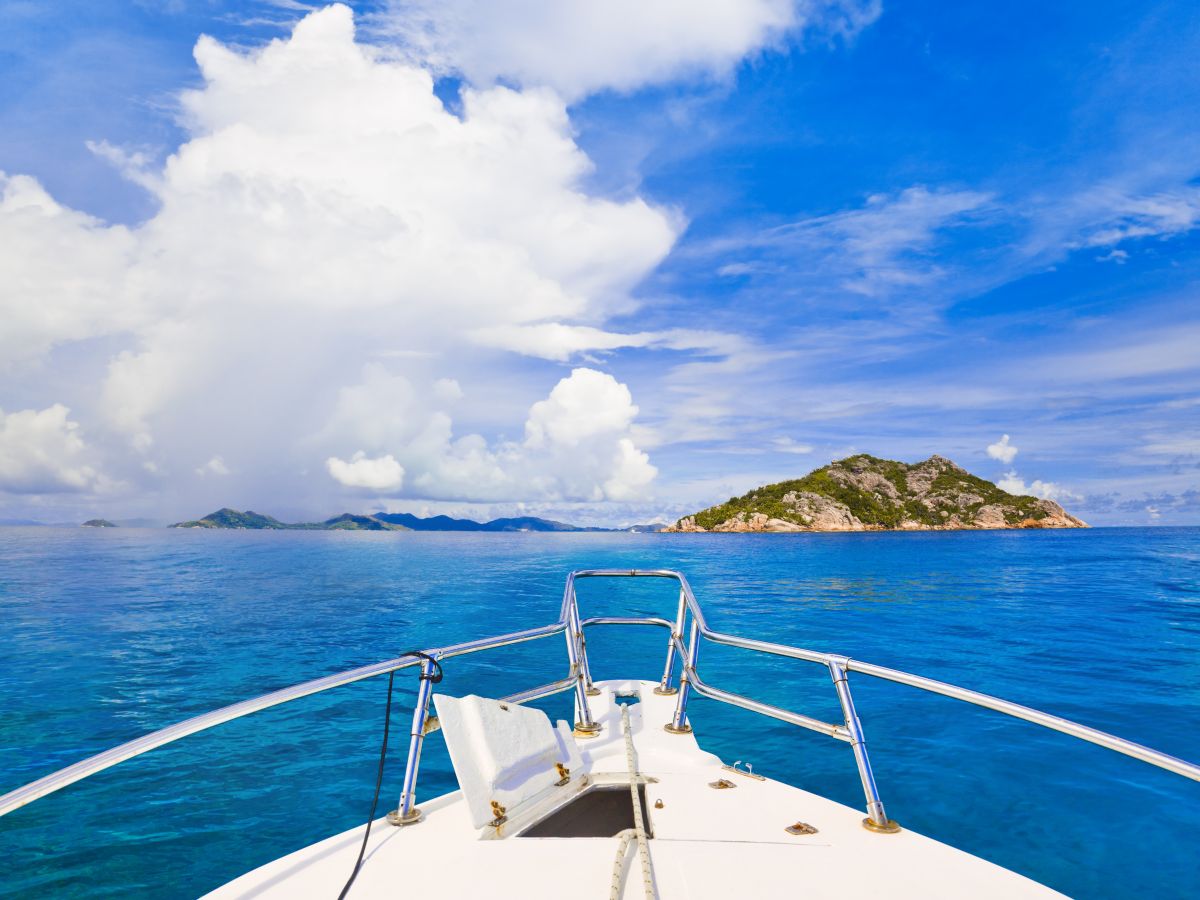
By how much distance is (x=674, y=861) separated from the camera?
2900 millimetres

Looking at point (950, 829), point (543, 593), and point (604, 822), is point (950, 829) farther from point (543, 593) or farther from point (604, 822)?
point (543, 593)

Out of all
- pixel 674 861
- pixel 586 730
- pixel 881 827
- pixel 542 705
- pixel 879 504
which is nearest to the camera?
pixel 674 861

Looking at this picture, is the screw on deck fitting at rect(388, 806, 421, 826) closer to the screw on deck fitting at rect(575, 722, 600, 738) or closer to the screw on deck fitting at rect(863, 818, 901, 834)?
the screw on deck fitting at rect(575, 722, 600, 738)

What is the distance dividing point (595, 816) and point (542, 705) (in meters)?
6.41

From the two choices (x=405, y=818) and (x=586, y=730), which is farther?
(x=586, y=730)

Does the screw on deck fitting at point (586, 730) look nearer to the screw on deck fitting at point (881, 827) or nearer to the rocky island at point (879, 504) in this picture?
the screw on deck fitting at point (881, 827)

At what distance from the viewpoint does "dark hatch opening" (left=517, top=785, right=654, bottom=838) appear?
3.41 metres

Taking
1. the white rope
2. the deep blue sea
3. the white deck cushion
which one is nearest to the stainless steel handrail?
the white rope

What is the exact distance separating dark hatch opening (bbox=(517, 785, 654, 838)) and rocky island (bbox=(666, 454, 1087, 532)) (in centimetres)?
15003

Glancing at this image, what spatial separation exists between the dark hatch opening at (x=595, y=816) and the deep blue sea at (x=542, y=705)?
354cm

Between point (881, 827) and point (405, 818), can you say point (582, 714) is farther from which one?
point (881, 827)

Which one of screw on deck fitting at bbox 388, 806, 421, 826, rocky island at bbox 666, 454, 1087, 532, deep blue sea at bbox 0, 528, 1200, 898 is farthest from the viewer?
rocky island at bbox 666, 454, 1087, 532

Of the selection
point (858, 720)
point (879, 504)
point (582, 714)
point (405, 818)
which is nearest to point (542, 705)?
point (582, 714)

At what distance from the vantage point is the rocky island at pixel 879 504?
482 ft
